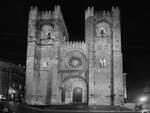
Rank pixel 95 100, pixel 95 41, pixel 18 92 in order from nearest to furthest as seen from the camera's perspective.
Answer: pixel 95 100, pixel 95 41, pixel 18 92

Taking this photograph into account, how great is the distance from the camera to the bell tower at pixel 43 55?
4431 centimetres

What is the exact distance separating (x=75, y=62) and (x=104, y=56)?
5422mm

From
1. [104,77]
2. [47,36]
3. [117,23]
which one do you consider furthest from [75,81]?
[117,23]

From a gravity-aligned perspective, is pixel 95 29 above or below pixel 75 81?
above

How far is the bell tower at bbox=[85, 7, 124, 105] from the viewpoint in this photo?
43281mm

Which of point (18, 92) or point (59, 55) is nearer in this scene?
point (59, 55)

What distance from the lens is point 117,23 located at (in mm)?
46375

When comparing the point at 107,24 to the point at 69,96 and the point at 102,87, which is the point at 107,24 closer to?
the point at 102,87

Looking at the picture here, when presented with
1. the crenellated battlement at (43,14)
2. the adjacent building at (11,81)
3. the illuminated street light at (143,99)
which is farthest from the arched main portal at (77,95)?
the illuminated street light at (143,99)

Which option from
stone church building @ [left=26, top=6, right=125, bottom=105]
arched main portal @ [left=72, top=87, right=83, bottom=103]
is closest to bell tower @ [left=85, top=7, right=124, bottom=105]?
stone church building @ [left=26, top=6, right=125, bottom=105]

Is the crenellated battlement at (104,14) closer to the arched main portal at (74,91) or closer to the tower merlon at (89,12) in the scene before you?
the tower merlon at (89,12)

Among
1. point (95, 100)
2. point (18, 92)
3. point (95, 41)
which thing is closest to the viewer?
point (95, 100)

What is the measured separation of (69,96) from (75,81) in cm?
298

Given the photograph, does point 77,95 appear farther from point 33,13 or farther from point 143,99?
point 33,13
